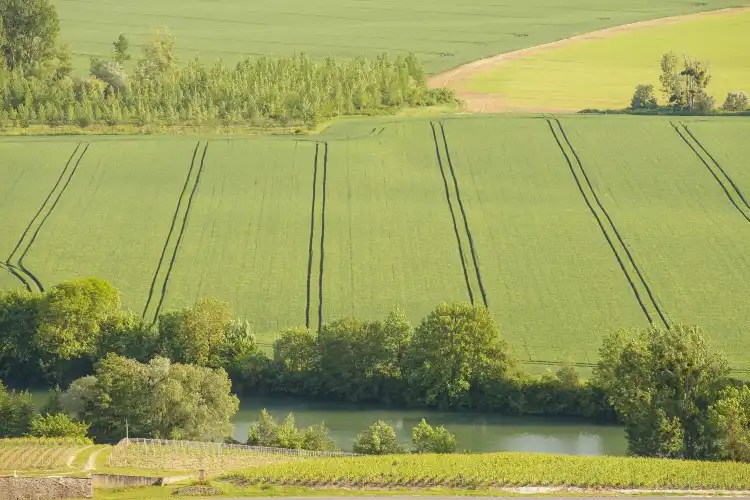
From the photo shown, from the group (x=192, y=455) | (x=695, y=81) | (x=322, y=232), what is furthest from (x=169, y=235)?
(x=695, y=81)

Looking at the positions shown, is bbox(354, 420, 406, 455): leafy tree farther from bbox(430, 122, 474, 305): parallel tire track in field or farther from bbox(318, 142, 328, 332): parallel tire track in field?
bbox(430, 122, 474, 305): parallel tire track in field

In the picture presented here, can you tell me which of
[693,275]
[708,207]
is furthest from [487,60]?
[693,275]

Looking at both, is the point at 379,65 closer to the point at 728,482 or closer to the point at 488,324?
the point at 488,324

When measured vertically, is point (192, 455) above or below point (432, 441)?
below

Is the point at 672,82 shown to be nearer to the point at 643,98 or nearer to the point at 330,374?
the point at 643,98

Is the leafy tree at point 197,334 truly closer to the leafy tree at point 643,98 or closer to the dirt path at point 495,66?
the dirt path at point 495,66

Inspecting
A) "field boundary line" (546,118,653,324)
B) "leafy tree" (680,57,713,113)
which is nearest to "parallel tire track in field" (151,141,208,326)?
"field boundary line" (546,118,653,324)
